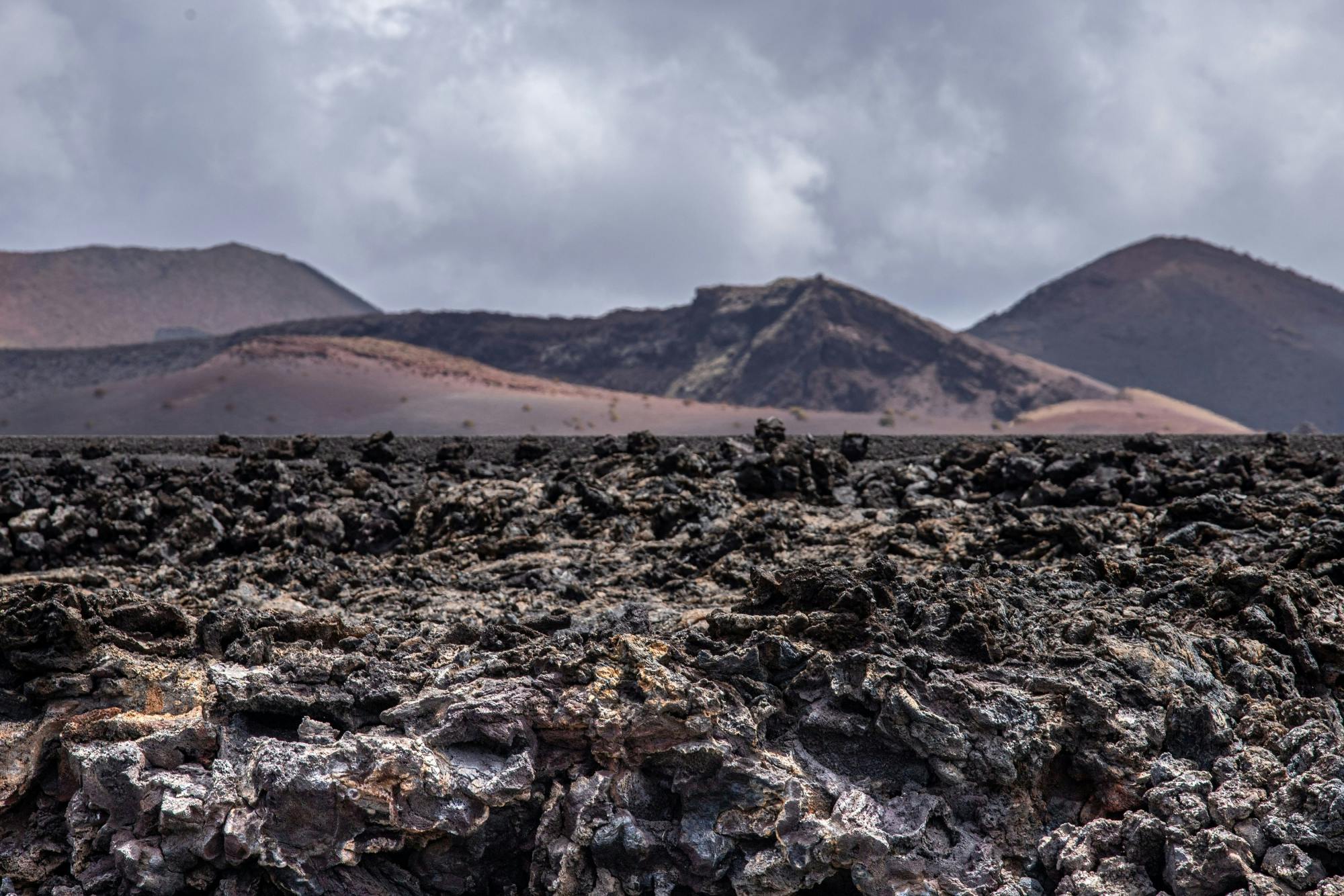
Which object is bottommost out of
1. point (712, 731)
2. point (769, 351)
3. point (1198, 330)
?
point (712, 731)

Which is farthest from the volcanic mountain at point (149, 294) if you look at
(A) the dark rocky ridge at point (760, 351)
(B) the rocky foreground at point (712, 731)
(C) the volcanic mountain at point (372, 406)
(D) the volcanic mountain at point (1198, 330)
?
(B) the rocky foreground at point (712, 731)

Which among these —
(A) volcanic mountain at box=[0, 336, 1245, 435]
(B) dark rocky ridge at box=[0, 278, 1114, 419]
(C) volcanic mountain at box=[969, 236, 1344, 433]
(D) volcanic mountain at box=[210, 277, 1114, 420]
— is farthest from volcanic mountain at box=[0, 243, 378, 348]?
(C) volcanic mountain at box=[969, 236, 1344, 433]

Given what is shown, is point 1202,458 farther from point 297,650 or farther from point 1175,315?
point 1175,315

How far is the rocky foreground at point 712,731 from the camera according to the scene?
17.1ft

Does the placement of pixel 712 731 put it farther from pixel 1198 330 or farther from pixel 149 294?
pixel 149 294

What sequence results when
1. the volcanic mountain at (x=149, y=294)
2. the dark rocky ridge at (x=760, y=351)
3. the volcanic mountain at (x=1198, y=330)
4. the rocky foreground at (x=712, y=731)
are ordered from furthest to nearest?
the volcanic mountain at (x=149, y=294)
the volcanic mountain at (x=1198, y=330)
the dark rocky ridge at (x=760, y=351)
the rocky foreground at (x=712, y=731)

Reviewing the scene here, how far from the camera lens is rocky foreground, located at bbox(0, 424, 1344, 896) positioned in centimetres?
520

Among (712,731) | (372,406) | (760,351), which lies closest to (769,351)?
(760,351)

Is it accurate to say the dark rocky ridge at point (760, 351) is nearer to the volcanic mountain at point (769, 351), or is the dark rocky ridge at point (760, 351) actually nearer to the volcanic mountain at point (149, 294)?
the volcanic mountain at point (769, 351)

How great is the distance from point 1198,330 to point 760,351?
37056 millimetres

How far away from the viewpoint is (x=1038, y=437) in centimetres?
1338

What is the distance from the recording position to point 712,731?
557 cm

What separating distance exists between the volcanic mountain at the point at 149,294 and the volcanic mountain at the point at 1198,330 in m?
53.6

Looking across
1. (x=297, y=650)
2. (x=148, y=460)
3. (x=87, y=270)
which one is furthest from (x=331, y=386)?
(x=87, y=270)
